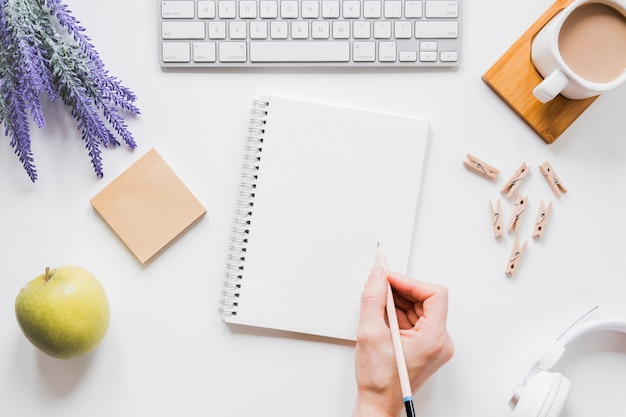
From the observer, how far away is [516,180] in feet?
2.48

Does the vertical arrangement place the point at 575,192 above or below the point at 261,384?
above

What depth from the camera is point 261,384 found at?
29.9 inches

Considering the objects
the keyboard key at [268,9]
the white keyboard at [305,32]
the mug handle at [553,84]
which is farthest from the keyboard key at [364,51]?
the mug handle at [553,84]

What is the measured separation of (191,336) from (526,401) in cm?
45

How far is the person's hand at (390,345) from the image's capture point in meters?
0.68

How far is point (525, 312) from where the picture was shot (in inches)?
30.2

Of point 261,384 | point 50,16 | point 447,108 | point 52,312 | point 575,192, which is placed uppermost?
point 50,16

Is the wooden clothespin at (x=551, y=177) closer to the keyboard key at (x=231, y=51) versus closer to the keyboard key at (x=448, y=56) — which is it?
the keyboard key at (x=448, y=56)

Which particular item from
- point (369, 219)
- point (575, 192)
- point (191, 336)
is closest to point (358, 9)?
point (369, 219)

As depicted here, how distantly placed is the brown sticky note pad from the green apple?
0.08 m

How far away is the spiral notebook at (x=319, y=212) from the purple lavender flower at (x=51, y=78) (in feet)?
0.63

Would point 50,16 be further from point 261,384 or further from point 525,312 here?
point 525,312

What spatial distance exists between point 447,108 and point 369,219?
186 millimetres

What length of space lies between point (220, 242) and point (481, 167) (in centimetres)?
37
